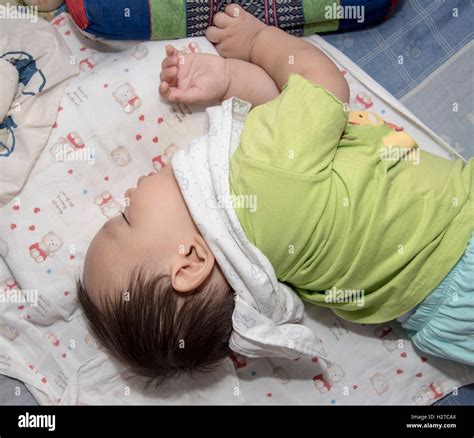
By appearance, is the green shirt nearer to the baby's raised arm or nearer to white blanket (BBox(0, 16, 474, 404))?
the baby's raised arm

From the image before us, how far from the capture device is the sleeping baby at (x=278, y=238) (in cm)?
137

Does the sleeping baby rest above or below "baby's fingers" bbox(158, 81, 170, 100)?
below

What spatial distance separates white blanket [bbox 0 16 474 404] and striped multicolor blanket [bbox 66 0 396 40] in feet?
0.14

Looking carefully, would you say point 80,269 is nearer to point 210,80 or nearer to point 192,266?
point 192,266

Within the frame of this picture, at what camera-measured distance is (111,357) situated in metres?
1.62

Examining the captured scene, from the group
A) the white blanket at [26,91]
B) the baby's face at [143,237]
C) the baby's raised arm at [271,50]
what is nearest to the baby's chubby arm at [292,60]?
the baby's raised arm at [271,50]

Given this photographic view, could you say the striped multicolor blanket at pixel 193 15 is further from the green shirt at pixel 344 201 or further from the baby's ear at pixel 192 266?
the baby's ear at pixel 192 266

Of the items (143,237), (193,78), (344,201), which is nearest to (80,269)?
(143,237)

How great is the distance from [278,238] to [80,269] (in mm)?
508

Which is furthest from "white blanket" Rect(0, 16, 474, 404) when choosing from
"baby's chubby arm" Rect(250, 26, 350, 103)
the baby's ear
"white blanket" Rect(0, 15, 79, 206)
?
the baby's ear

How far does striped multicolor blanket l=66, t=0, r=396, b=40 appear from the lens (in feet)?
5.14

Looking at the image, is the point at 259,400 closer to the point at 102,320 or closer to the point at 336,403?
the point at 336,403

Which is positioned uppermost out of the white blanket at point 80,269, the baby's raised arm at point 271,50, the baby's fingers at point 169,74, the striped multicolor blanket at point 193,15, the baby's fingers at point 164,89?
the striped multicolor blanket at point 193,15

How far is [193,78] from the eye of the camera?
1560mm
